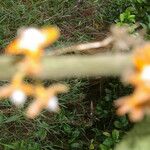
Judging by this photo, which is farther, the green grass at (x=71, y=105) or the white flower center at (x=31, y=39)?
the green grass at (x=71, y=105)

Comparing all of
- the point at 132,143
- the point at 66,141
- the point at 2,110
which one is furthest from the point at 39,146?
the point at 132,143

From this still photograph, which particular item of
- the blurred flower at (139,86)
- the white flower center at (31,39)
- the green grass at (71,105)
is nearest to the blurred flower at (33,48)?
the white flower center at (31,39)

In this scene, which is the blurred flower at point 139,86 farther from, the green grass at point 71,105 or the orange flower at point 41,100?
the green grass at point 71,105

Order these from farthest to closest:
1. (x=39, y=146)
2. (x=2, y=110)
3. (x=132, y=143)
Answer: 1. (x=2, y=110)
2. (x=39, y=146)
3. (x=132, y=143)

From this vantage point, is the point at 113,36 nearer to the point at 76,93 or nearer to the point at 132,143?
the point at 132,143

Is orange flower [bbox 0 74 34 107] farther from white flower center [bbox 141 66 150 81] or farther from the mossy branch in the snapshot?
white flower center [bbox 141 66 150 81]

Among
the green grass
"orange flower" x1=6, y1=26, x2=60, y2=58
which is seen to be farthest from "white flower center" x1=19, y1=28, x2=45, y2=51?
the green grass
